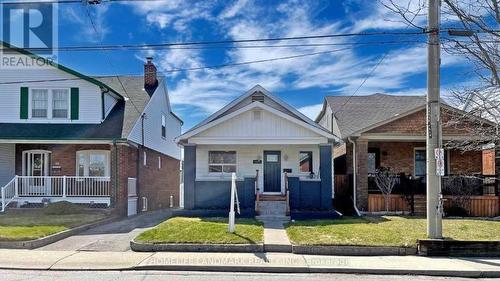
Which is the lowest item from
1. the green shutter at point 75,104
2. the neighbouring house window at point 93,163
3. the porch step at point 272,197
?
the porch step at point 272,197

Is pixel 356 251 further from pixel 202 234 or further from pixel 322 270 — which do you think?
pixel 202 234

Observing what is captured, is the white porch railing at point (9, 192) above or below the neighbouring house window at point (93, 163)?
below

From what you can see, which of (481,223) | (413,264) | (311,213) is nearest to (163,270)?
(413,264)

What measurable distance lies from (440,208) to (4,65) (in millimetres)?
19822

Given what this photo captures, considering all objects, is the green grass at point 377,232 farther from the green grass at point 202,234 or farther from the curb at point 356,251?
the green grass at point 202,234

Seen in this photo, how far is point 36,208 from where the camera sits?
18.3 m

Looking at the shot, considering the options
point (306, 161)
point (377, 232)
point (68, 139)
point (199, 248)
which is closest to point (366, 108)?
Result: point (306, 161)

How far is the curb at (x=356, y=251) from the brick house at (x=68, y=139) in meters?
10.5

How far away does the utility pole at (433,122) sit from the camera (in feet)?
35.1

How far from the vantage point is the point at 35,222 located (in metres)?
14.2

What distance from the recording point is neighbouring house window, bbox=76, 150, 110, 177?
1983 cm

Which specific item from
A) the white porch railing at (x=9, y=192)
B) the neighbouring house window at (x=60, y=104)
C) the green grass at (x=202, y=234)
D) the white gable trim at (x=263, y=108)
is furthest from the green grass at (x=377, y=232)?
the white porch railing at (x=9, y=192)

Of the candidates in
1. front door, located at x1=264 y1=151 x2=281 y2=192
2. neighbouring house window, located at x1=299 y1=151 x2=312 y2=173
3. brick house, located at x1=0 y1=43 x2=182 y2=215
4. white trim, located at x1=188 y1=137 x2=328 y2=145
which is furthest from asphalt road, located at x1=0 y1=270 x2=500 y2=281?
neighbouring house window, located at x1=299 y1=151 x2=312 y2=173

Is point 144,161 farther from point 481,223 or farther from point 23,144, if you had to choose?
point 481,223
